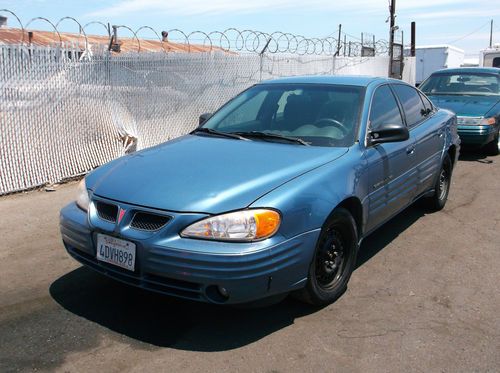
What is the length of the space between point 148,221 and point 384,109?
2.53 meters

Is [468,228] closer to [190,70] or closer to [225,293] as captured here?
[225,293]

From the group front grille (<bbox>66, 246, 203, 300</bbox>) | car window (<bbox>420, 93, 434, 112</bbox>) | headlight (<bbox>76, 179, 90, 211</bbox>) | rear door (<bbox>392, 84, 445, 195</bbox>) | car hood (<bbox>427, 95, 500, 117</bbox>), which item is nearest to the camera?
front grille (<bbox>66, 246, 203, 300</bbox>)

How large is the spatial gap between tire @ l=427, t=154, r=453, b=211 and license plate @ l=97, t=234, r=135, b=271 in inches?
153

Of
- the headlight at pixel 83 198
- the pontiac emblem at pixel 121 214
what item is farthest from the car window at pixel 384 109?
the headlight at pixel 83 198

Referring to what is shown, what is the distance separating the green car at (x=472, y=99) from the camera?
893 cm

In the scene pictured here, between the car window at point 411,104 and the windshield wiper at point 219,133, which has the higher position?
the car window at point 411,104

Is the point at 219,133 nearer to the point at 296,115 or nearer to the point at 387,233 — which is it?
the point at 296,115

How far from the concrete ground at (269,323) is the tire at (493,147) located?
5.19 m

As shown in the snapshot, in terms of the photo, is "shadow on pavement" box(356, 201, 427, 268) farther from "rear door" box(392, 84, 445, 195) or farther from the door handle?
the door handle

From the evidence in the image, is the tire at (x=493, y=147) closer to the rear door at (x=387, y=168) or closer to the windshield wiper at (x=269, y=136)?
the rear door at (x=387, y=168)

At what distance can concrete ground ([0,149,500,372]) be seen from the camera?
299 cm

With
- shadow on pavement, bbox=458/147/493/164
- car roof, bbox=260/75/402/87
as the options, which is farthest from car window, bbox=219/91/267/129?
shadow on pavement, bbox=458/147/493/164

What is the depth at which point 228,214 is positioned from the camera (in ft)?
9.80

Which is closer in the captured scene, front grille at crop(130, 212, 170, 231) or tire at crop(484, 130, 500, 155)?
front grille at crop(130, 212, 170, 231)
